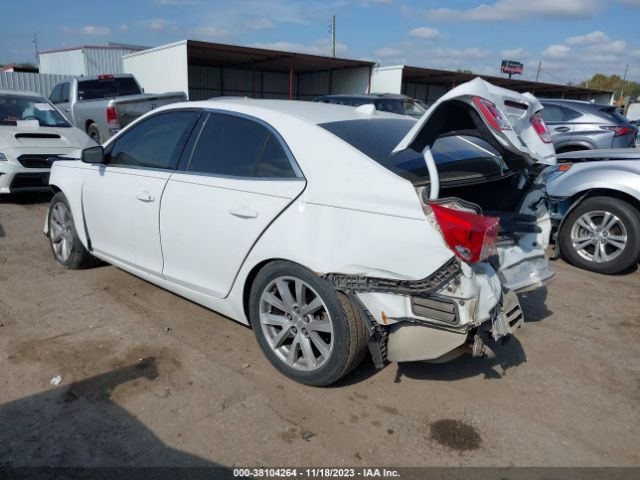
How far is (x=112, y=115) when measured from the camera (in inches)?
412

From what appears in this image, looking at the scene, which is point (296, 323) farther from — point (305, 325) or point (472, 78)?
point (472, 78)

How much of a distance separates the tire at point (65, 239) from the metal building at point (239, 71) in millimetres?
14191

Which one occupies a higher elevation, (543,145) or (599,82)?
(599,82)

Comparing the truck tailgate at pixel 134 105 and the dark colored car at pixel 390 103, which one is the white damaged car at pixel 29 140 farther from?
the dark colored car at pixel 390 103

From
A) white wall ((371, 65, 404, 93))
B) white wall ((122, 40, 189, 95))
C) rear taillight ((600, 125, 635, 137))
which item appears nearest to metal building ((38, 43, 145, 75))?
white wall ((122, 40, 189, 95))

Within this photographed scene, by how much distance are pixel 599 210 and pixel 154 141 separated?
4431mm

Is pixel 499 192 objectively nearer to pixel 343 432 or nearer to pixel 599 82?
pixel 343 432

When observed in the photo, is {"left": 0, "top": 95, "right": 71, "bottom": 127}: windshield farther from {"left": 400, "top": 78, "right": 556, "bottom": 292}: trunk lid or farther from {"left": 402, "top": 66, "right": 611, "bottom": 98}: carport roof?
{"left": 402, "top": 66, "right": 611, "bottom": 98}: carport roof

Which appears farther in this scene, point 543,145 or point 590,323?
point 590,323

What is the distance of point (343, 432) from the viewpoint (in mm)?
2623

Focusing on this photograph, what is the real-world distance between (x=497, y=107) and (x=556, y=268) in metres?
3.34

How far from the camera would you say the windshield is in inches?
314

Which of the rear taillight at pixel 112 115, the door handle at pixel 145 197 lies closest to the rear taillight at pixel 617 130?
the door handle at pixel 145 197

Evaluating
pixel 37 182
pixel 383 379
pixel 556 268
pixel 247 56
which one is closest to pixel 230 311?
pixel 383 379
